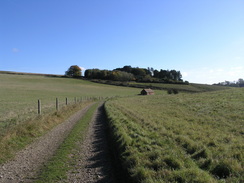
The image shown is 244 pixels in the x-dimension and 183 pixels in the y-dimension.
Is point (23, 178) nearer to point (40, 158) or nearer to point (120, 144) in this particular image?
point (40, 158)

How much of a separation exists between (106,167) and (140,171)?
1.52 metres

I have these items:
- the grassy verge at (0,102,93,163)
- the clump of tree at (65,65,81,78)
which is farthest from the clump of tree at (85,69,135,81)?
the grassy verge at (0,102,93,163)

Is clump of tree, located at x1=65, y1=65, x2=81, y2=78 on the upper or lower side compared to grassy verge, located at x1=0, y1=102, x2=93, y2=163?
upper

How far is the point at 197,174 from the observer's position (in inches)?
166

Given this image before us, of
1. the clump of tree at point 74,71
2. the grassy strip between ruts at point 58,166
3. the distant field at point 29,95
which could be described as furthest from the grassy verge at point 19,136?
the clump of tree at point 74,71

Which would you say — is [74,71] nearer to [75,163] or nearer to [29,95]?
[29,95]

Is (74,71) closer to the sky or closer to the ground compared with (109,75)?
closer to the sky

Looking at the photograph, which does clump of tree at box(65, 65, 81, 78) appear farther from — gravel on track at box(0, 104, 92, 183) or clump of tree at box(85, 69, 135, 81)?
gravel on track at box(0, 104, 92, 183)

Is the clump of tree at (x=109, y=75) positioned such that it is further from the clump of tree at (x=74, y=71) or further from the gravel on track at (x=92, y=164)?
the gravel on track at (x=92, y=164)

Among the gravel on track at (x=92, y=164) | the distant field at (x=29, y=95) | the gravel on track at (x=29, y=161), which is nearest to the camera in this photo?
the gravel on track at (x=92, y=164)

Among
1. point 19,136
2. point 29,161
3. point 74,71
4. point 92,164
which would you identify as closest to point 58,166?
point 92,164

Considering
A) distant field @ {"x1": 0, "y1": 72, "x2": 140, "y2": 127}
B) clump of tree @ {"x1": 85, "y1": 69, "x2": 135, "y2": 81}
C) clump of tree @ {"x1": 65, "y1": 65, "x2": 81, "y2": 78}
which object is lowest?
distant field @ {"x1": 0, "y1": 72, "x2": 140, "y2": 127}

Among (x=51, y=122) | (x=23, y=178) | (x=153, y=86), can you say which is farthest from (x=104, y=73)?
(x=23, y=178)

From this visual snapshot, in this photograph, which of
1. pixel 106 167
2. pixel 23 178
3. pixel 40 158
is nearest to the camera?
pixel 23 178
